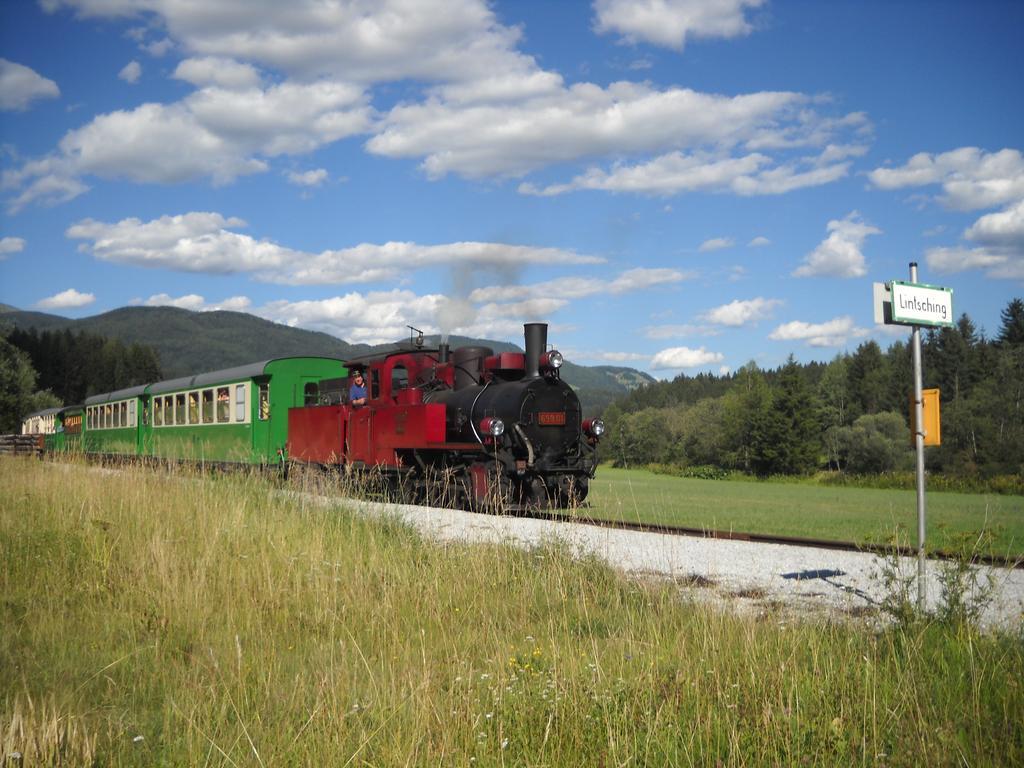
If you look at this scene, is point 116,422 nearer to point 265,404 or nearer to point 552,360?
point 265,404

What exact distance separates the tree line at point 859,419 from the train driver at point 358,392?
4058 centimetres

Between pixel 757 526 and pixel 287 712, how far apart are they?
41.8 feet

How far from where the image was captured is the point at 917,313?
7.71 metres

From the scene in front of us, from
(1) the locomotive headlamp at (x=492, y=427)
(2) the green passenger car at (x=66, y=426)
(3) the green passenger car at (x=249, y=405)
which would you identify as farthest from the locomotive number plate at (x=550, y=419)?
(2) the green passenger car at (x=66, y=426)

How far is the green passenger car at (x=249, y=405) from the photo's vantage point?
73.2 ft

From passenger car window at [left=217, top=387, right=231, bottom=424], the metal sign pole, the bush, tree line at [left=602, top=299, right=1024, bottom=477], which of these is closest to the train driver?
passenger car window at [left=217, top=387, right=231, bottom=424]

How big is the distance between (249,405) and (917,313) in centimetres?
1832

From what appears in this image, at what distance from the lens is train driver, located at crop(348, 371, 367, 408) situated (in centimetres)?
1886

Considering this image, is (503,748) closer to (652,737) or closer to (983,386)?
(652,737)

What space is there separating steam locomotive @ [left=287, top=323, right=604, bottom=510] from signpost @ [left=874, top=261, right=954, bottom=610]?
7842 millimetres

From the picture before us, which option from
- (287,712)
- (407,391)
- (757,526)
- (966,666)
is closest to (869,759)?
(966,666)

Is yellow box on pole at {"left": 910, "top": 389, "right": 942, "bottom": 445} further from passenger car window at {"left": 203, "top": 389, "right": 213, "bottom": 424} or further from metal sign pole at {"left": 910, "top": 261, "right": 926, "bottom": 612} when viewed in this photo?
passenger car window at {"left": 203, "top": 389, "right": 213, "bottom": 424}

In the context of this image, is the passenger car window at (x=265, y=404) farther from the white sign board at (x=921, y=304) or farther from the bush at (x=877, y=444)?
the bush at (x=877, y=444)

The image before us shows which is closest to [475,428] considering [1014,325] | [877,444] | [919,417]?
[919,417]
